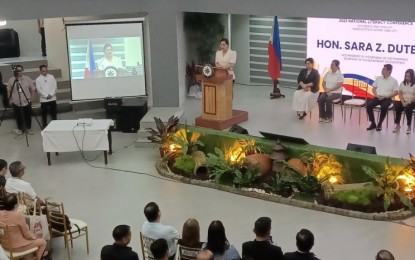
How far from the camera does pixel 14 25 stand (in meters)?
16.1

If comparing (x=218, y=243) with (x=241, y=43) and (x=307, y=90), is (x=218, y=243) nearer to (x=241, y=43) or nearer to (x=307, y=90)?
(x=307, y=90)

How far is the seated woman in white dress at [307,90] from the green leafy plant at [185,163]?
137 inches

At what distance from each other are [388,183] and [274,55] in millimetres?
6528

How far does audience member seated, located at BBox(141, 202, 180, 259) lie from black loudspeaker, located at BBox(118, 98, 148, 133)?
20.9ft

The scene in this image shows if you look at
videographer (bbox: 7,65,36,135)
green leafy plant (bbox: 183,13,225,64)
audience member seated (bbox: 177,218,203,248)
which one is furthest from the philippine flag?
audience member seated (bbox: 177,218,203,248)

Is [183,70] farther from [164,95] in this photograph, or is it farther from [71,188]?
[71,188]

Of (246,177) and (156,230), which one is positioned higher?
(156,230)

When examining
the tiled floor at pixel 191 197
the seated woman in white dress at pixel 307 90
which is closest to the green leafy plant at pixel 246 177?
the tiled floor at pixel 191 197

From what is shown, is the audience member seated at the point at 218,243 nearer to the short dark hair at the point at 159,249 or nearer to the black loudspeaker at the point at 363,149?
the short dark hair at the point at 159,249

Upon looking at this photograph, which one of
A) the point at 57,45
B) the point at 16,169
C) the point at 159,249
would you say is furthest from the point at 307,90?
the point at 159,249

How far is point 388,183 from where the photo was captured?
8.97 metres

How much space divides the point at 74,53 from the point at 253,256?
831 centimetres

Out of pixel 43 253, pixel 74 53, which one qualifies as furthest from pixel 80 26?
pixel 43 253

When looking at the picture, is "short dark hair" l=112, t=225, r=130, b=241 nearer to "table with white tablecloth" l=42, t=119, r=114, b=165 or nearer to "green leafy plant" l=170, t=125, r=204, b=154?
"green leafy plant" l=170, t=125, r=204, b=154
